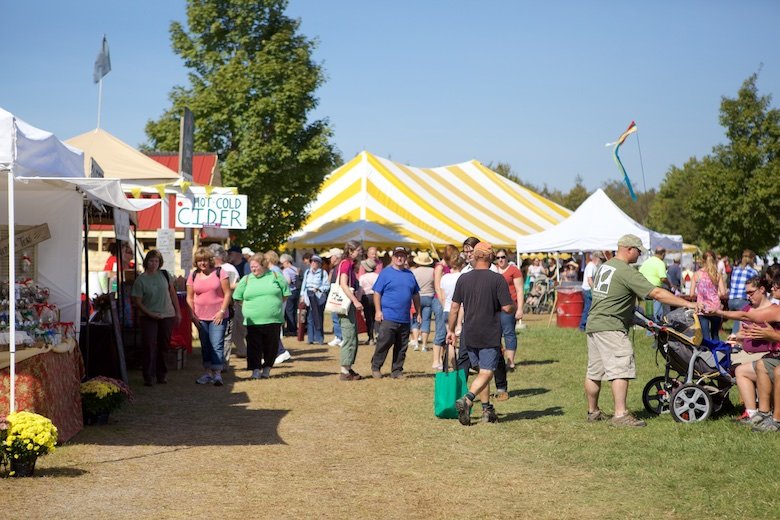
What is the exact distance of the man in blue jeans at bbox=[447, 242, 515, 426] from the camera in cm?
994

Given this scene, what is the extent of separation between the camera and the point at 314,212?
111ft

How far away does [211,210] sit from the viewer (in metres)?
15.2

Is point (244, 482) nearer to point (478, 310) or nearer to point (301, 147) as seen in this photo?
point (478, 310)

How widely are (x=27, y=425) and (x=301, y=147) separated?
23.8m

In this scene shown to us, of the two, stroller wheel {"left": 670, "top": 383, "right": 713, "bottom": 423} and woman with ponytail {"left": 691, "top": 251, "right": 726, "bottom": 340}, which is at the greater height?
woman with ponytail {"left": 691, "top": 251, "right": 726, "bottom": 340}

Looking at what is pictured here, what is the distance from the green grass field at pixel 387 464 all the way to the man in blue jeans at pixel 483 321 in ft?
0.99

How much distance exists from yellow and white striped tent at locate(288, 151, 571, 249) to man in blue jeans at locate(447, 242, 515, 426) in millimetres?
19106

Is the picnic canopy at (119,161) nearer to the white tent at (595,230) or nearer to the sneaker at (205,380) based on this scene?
the sneaker at (205,380)

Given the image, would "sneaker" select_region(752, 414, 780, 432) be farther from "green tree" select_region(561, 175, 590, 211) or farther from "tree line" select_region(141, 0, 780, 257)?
"green tree" select_region(561, 175, 590, 211)

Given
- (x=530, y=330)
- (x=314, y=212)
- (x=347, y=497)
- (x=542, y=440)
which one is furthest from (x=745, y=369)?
(x=314, y=212)

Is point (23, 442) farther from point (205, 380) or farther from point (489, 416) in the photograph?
point (205, 380)

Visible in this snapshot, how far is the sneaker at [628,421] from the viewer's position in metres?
9.51

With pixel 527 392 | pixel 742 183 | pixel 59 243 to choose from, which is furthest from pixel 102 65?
A: pixel 742 183

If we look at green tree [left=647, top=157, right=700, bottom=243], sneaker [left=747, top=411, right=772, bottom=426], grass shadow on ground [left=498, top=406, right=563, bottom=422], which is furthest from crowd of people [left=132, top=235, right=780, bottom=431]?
green tree [left=647, top=157, right=700, bottom=243]
